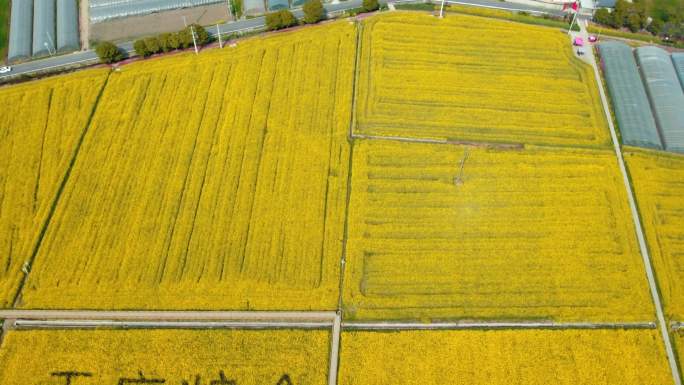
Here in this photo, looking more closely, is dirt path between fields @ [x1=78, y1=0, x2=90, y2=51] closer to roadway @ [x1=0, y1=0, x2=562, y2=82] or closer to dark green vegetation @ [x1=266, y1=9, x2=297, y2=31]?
roadway @ [x1=0, y1=0, x2=562, y2=82]

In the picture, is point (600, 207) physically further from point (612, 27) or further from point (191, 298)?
point (191, 298)

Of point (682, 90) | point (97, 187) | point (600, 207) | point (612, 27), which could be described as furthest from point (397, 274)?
point (612, 27)

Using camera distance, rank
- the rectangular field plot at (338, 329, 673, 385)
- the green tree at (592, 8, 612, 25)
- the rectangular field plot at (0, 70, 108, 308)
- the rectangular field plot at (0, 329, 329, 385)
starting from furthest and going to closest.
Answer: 1. the green tree at (592, 8, 612, 25)
2. the rectangular field plot at (0, 70, 108, 308)
3. the rectangular field plot at (338, 329, 673, 385)
4. the rectangular field plot at (0, 329, 329, 385)

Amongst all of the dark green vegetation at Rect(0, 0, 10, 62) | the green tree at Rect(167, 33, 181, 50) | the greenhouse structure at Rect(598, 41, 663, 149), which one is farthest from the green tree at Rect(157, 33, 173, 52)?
the greenhouse structure at Rect(598, 41, 663, 149)

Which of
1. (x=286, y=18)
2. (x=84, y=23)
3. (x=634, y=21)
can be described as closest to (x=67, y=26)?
(x=84, y=23)

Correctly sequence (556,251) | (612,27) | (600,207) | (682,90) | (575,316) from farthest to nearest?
(612,27) → (682,90) → (600,207) → (556,251) → (575,316)

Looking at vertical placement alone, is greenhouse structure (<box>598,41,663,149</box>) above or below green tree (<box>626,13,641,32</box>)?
below

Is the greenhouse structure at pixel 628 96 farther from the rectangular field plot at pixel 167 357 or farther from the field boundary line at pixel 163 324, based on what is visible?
the rectangular field plot at pixel 167 357

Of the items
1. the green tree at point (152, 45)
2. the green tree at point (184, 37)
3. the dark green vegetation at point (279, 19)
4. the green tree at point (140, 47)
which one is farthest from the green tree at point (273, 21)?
the green tree at point (140, 47)
